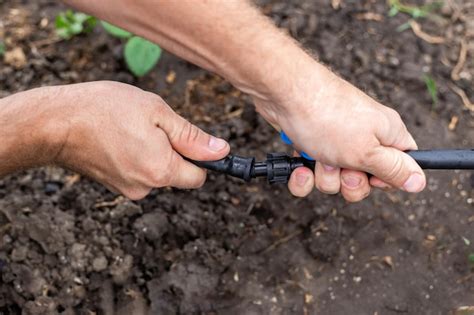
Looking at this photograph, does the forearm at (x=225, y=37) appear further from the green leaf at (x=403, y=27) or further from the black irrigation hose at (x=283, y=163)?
the green leaf at (x=403, y=27)

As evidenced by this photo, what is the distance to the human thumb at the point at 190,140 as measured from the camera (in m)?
1.33

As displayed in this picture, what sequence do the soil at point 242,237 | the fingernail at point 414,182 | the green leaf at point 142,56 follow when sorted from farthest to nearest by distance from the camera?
the green leaf at point 142,56, the soil at point 242,237, the fingernail at point 414,182

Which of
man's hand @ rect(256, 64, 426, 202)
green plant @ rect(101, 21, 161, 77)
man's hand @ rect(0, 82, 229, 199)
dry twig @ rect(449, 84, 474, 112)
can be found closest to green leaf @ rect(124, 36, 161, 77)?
green plant @ rect(101, 21, 161, 77)

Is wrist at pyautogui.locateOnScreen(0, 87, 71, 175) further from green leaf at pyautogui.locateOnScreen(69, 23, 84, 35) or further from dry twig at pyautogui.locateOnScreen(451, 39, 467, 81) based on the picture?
dry twig at pyautogui.locateOnScreen(451, 39, 467, 81)

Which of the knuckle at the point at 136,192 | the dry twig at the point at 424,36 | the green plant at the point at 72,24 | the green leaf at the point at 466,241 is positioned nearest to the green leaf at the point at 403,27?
the dry twig at the point at 424,36

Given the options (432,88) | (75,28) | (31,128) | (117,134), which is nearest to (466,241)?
(432,88)

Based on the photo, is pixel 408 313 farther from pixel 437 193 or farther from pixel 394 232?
pixel 437 193

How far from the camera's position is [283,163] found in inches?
52.1

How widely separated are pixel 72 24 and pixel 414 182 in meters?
1.23

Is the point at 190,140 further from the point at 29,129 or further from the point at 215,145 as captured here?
the point at 29,129

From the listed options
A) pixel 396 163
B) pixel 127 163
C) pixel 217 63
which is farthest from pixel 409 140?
pixel 127 163

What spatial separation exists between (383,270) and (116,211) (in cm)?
69

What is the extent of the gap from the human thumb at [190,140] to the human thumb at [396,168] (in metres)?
0.31

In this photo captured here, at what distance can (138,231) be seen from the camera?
1.63 m
